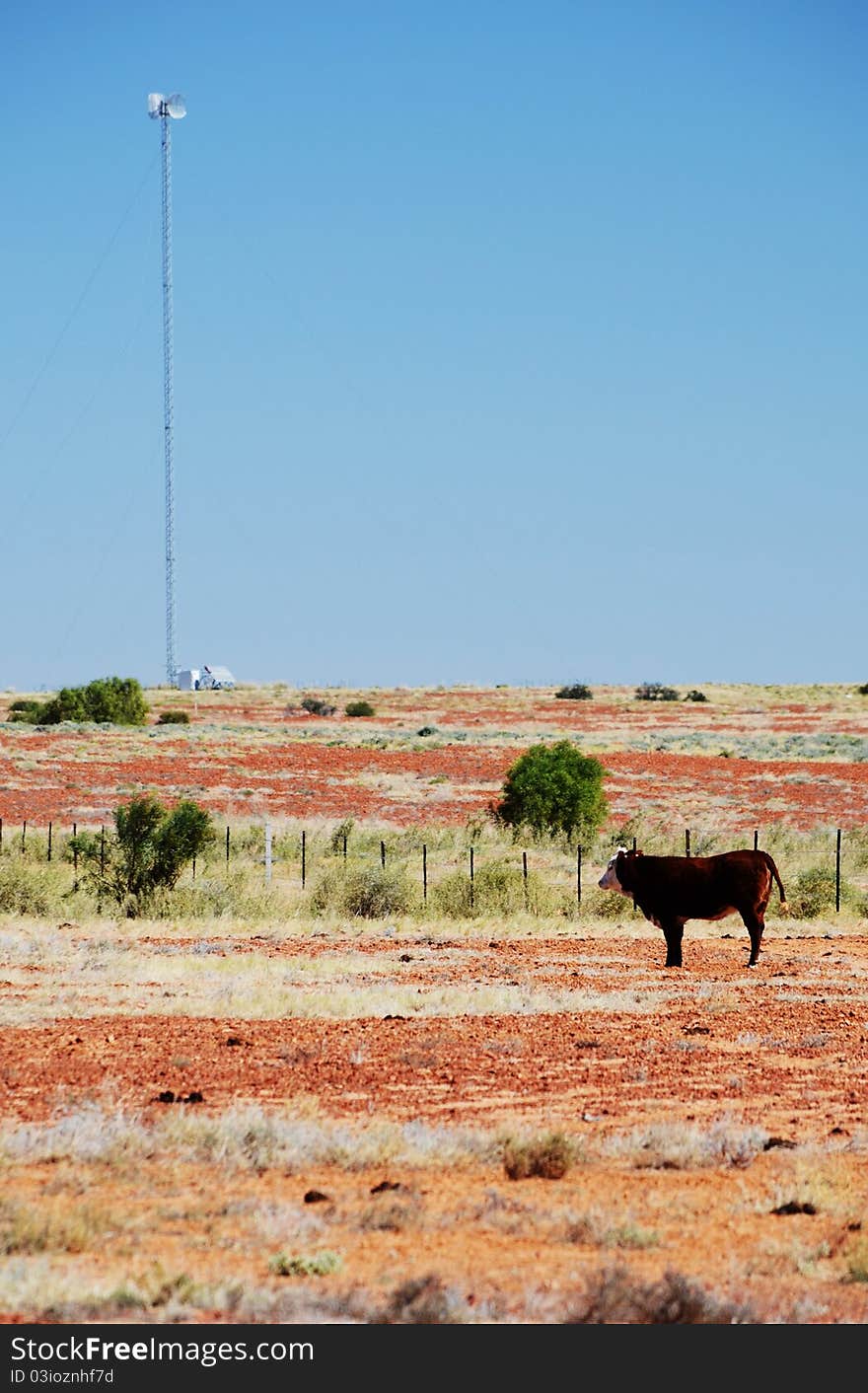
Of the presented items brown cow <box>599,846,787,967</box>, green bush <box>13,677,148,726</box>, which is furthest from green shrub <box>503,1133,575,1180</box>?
green bush <box>13,677,148,726</box>

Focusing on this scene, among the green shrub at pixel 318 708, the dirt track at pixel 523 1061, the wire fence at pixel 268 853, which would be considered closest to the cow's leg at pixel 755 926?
the dirt track at pixel 523 1061

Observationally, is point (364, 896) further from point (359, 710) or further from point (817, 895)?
point (359, 710)

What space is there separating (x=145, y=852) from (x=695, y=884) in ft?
41.5

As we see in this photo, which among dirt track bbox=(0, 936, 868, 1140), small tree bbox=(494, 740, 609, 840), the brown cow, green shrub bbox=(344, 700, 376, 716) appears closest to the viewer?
dirt track bbox=(0, 936, 868, 1140)

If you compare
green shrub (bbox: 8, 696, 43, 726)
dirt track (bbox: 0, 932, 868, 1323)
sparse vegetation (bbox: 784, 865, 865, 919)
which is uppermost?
green shrub (bbox: 8, 696, 43, 726)

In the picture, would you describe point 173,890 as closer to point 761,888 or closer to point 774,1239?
point 761,888

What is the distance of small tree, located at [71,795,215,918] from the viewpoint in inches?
1161

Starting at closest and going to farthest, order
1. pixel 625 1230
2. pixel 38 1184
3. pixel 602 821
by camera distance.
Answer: pixel 625 1230
pixel 38 1184
pixel 602 821

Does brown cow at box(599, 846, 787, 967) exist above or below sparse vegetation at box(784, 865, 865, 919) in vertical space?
above

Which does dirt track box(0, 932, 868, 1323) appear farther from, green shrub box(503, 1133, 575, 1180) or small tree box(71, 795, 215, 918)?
small tree box(71, 795, 215, 918)

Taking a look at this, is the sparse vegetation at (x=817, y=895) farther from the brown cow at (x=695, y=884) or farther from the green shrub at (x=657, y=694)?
the green shrub at (x=657, y=694)
